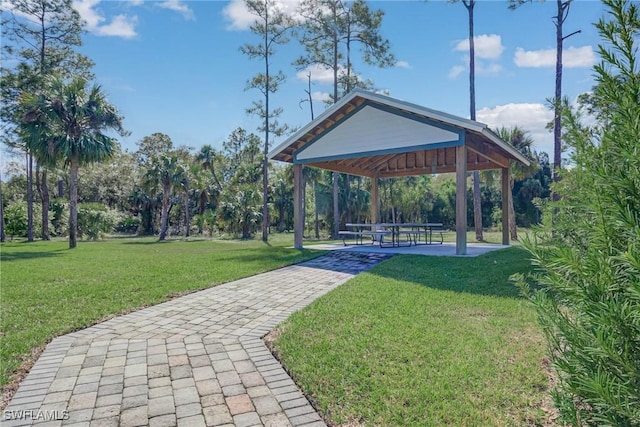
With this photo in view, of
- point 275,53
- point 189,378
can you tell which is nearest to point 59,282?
point 189,378

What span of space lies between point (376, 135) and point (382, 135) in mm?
199

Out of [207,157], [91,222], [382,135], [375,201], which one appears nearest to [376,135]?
[382,135]

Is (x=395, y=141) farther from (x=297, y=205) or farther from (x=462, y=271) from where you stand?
(x=462, y=271)

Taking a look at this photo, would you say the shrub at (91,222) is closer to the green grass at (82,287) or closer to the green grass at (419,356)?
the green grass at (82,287)

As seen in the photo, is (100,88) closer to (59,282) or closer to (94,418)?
(59,282)

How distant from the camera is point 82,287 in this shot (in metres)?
6.76

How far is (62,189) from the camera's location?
113 feet

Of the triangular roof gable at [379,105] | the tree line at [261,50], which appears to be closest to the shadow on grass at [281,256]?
the triangular roof gable at [379,105]

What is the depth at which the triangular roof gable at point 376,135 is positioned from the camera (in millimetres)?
10031

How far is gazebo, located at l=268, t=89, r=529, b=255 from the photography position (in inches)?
384

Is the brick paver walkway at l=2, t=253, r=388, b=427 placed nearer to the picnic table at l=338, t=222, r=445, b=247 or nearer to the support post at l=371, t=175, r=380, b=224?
the picnic table at l=338, t=222, r=445, b=247

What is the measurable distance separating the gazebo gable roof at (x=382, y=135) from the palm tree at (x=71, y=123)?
8.29 meters

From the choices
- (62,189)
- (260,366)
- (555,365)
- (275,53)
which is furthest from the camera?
(62,189)

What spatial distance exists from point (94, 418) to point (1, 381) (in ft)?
4.30
